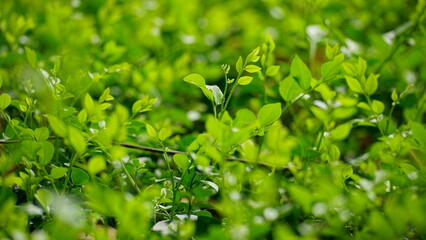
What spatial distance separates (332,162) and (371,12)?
3.46ft

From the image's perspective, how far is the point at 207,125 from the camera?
26.6 inches

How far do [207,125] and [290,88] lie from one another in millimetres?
285

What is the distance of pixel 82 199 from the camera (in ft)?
2.91

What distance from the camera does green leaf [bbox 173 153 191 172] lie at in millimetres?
779

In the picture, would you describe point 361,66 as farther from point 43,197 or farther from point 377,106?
point 43,197

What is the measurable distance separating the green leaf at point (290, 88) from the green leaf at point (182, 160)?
0.24 meters

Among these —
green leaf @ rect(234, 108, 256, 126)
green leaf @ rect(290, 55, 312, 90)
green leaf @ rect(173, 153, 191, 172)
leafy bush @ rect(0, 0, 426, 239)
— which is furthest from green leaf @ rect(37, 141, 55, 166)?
green leaf @ rect(290, 55, 312, 90)

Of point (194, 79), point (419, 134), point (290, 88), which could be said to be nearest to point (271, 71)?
point (290, 88)

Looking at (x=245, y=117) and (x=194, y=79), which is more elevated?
(x=194, y=79)

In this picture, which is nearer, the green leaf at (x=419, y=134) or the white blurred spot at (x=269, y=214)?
the white blurred spot at (x=269, y=214)

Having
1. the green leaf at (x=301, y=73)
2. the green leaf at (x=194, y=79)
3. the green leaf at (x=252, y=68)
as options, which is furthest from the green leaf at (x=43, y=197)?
the green leaf at (x=301, y=73)

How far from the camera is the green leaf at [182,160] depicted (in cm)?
78

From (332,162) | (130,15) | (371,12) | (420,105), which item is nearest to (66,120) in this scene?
(332,162)

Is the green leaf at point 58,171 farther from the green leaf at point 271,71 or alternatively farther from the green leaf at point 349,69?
the green leaf at point 349,69
